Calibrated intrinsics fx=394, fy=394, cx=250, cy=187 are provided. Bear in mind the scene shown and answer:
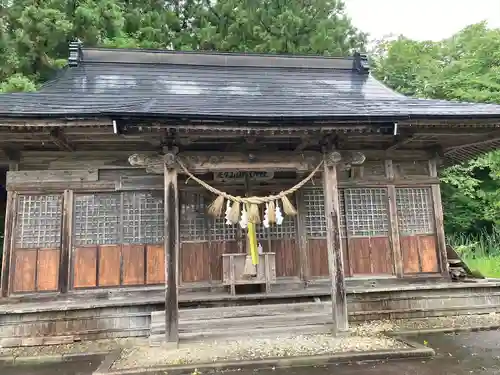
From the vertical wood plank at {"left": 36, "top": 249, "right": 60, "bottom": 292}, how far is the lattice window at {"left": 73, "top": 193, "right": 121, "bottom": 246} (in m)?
0.54

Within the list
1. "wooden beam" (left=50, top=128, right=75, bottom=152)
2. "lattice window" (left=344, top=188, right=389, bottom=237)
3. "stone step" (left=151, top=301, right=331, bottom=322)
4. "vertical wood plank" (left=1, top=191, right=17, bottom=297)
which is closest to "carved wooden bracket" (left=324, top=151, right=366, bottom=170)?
"lattice window" (left=344, top=188, right=389, bottom=237)

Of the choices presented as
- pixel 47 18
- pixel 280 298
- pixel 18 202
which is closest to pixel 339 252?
pixel 280 298

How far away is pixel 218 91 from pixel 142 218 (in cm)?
360

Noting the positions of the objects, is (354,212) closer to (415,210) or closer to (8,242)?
(415,210)

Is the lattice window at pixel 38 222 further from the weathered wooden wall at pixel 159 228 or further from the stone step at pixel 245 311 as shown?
the stone step at pixel 245 311

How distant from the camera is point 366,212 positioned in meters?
9.50

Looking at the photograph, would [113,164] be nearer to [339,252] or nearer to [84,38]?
[339,252]

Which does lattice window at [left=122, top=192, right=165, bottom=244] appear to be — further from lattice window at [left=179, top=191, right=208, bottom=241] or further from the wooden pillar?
the wooden pillar

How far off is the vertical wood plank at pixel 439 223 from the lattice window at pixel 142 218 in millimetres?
6555

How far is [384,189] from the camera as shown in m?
9.58

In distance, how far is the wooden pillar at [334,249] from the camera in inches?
267

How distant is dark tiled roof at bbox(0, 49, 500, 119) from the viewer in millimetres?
6672

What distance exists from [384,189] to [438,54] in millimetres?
14622

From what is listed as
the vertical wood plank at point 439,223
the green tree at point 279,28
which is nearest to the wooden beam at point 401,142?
the vertical wood plank at point 439,223
